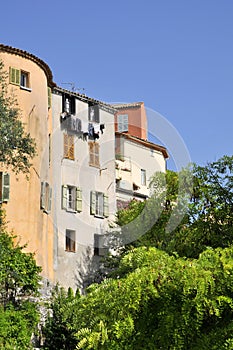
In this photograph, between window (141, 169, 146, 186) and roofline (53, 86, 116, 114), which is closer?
roofline (53, 86, 116, 114)

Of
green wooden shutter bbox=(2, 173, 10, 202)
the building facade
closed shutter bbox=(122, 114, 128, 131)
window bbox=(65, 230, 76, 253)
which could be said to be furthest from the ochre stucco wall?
closed shutter bbox=(122, 114, 128, 131)

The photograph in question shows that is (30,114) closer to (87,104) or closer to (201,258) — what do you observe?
(87,104)

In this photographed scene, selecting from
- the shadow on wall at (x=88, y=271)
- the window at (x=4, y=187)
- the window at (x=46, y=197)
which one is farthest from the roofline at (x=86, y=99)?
the window at (x=4, y=187)

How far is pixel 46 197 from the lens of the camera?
3447 cm

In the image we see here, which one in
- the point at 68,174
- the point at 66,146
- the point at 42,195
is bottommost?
the point at 42,195

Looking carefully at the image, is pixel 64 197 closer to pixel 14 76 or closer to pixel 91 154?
pixel 91 154

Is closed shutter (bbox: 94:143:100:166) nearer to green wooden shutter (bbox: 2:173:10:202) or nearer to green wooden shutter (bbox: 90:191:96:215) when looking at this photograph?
green wooden shutter (bbox: 90:191:96:215)

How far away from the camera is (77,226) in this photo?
40125 millimetres

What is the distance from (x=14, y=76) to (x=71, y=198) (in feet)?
30.9

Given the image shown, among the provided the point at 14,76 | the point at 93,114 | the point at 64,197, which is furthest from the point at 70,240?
the point at 14,76

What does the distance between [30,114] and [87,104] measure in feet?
31.6

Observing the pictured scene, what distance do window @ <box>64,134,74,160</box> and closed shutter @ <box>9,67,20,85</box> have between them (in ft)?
24.5

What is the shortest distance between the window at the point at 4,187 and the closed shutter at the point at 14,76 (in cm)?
495

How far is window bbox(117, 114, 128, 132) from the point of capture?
169 ft
